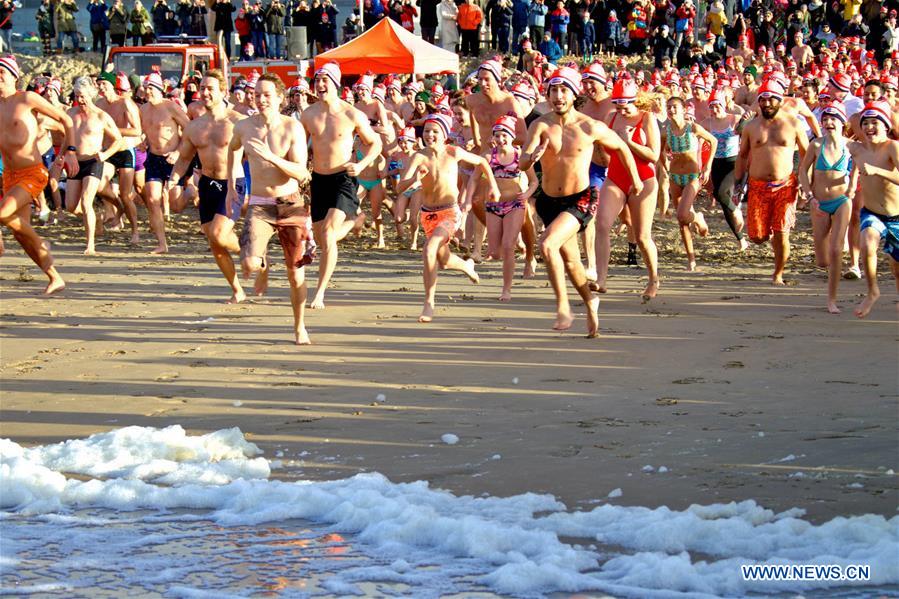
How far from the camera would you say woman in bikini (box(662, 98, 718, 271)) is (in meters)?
13.6

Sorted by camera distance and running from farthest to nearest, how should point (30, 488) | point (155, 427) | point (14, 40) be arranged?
point (14, 40) → point (155, 427) → point (30, 488)

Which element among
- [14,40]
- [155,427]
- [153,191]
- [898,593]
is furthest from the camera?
[14,40]

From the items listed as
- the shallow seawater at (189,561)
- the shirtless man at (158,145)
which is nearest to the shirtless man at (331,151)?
the shirtless man at (158,145)

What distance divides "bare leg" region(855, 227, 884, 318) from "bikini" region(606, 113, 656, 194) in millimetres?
1656

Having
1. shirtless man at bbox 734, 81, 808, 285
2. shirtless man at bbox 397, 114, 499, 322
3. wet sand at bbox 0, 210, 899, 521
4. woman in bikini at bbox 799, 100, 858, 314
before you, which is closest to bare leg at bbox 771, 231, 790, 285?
shirtless man at bbox 734, 81, 808, 285

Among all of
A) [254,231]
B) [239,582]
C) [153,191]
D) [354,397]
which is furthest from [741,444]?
[153,191]

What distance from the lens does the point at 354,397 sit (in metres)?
8.33

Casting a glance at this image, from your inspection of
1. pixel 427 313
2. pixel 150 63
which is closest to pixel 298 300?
pixel 427 313

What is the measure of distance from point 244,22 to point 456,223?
1963 cm

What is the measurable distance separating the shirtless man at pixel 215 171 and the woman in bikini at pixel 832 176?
4407mm

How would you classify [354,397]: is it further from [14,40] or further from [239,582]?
[14,40]

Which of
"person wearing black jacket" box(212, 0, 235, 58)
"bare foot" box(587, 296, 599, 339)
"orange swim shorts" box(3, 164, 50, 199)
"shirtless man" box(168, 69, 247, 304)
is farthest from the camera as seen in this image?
"person wearing black jacket" box(212, 0, 235, 58)

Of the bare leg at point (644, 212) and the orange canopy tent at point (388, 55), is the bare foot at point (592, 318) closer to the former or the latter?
the bare leg at point (644, 212)

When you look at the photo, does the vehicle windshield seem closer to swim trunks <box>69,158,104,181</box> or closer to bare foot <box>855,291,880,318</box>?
swim trunks <box>69,158,104,181</box>
